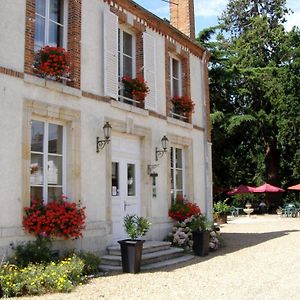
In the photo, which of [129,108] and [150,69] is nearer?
[129,108]

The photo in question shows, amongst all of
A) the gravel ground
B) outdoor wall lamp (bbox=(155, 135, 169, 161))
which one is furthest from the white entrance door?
A: the gravel ground

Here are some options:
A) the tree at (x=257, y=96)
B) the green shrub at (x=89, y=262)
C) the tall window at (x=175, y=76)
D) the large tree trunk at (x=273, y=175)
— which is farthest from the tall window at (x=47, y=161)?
the large tree trunk at (x=273, y=175)

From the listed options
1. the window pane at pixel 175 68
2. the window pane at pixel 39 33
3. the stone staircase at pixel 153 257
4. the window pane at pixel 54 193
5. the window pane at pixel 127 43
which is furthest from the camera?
the window pane at pixel 175 68

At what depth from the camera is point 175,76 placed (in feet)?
45.1

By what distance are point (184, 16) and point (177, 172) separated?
5.26 m

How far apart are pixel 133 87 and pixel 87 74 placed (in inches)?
65.4

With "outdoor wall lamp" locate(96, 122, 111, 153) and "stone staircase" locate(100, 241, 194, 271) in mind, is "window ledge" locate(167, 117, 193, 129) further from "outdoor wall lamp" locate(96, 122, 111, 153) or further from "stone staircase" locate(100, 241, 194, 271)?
"stone staircase" locate(100, 241, 194, 271)

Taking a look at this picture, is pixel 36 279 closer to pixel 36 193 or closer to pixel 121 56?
pixel 36 193

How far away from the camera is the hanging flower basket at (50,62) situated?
8664 millimetres

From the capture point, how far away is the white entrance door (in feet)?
34.5

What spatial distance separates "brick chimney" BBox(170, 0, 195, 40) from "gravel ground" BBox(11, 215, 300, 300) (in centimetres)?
729

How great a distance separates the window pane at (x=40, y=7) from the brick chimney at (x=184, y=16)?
651cm

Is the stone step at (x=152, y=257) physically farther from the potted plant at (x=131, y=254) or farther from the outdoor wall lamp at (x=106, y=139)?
the outdoor wall lamp at (x=106, y=139)

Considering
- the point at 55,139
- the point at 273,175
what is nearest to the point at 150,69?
the point at 55,139
